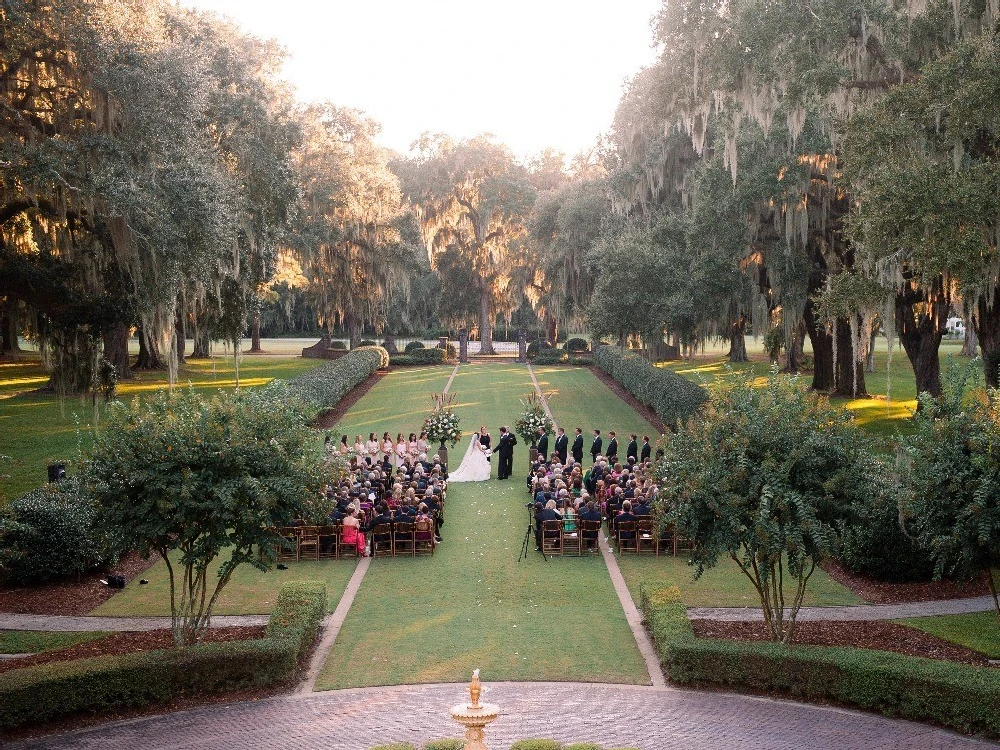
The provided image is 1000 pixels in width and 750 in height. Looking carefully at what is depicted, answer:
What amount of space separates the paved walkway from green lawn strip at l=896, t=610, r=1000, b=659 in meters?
0.27

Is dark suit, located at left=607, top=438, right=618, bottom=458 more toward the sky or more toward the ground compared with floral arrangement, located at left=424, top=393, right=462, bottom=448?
more toward the ground

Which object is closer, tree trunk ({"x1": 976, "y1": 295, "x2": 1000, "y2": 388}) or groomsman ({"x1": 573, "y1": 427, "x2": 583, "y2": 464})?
tree trunk ({"x1": 976, "y1": 295, "x2": 1000, "y2": 388})

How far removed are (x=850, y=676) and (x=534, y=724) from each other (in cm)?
399

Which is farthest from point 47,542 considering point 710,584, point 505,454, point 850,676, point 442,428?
point 850,676

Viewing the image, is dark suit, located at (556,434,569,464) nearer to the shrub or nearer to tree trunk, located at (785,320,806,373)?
the shrub

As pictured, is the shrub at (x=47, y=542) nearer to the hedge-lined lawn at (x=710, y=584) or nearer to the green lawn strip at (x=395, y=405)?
the hedge-lined lawn at (x=710, y=584)

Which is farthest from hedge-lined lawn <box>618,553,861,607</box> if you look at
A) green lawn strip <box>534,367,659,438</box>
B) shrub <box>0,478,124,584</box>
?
green lawn strip <box>534,367,659,438</box>

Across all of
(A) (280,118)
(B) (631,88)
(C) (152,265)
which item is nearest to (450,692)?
(C) (152,265)

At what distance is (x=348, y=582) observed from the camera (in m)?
17.1

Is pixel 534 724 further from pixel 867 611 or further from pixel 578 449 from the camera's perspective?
pixel 578 449

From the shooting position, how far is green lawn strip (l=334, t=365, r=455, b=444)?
34.3 metres

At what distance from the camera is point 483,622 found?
14672 millimetres

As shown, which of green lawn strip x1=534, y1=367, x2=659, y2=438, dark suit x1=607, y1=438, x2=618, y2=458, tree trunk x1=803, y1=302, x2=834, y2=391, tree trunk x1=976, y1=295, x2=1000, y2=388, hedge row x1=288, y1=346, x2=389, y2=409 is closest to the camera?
tree trunk x1=976, y1=295, x2=1000, y2=388

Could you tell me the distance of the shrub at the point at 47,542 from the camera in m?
16.2
